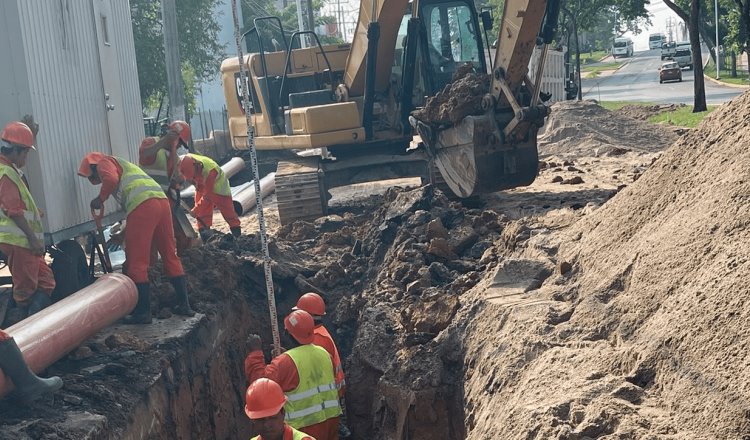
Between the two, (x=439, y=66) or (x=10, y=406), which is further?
(x=439, y=66)

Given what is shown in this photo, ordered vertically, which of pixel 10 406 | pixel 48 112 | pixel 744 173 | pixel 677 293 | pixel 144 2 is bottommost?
pixel 10 406

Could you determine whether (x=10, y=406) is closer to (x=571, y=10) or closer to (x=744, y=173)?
(x=744, y=173)

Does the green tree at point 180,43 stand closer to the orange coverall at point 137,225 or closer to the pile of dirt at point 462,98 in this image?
the pile of dirt at point 462,98

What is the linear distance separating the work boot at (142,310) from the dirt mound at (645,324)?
3.23 meters

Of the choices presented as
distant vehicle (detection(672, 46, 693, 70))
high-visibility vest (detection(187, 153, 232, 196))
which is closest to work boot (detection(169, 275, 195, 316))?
high-visibility vest (detection(187, 153, 232, 196))

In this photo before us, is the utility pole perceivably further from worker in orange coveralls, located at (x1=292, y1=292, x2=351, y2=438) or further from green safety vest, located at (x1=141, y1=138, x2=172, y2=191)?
worker in orange coveralls, located at (x1=292, y1=292, x2=351, y2=438)

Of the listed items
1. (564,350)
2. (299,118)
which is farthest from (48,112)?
(564,350)

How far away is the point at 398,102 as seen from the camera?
15.0 m

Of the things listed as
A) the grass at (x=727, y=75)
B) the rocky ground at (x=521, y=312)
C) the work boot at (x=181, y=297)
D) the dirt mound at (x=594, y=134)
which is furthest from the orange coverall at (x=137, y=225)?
the grass at (x=727, y=75)

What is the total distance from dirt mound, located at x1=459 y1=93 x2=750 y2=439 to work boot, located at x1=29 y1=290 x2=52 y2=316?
3847 mm

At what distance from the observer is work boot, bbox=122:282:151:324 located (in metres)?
9.38

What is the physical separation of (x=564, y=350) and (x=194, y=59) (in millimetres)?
31812

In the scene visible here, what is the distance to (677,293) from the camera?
5.86 metres

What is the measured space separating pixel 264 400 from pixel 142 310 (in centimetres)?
414
